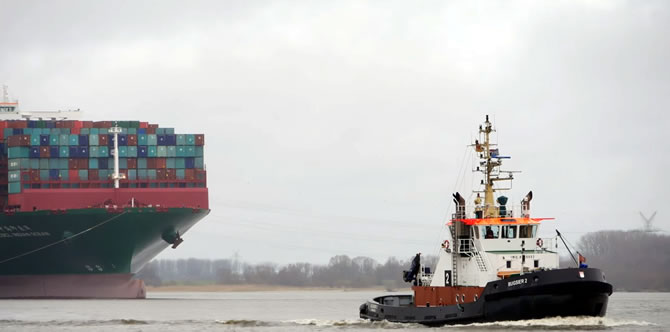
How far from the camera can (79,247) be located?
81875 mm

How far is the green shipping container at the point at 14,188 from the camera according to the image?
8050 cm

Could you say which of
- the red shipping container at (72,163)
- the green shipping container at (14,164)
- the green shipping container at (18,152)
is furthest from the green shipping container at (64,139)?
the green shipping container at (14,164)

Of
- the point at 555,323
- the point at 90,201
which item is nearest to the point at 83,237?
the point at 90,201

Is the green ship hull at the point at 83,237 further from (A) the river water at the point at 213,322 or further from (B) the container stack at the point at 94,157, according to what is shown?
(A) the river water at the point at 213,322

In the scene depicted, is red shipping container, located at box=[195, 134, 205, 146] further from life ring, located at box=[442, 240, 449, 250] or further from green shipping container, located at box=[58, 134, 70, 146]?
life ring, located at box=[442, 240, 449, 250]

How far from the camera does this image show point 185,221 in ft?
277

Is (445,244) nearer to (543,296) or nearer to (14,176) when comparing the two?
(543,296)

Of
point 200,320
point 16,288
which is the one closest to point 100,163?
point 16,288

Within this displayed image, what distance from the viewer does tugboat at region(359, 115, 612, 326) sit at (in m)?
36.0

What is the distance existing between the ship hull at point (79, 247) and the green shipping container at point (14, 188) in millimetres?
1873

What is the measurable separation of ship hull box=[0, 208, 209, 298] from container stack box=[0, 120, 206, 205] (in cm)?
282

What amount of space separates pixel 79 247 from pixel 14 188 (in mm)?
6406

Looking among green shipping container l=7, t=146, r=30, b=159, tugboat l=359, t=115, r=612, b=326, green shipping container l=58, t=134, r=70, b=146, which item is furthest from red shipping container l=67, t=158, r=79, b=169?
tugboat l=359, t=115, r=612, b=326

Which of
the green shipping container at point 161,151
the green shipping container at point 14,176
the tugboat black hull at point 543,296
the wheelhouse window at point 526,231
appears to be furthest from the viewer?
the green shipping container at point 161,151
